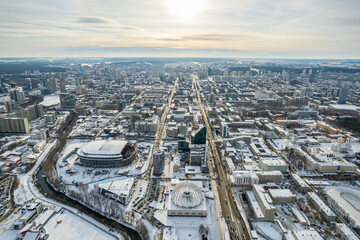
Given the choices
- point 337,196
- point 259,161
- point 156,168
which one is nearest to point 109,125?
point 156,168

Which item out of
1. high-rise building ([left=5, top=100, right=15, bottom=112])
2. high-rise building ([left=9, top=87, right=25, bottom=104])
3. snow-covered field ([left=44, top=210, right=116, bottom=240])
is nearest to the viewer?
snow-covered field ([left=44, top=210, right=116, bottom=240])

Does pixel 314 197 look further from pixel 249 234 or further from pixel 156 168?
pixel 156 168

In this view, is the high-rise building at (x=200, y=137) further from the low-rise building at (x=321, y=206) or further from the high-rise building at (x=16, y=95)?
the high-rise building at (x=16, y=95)

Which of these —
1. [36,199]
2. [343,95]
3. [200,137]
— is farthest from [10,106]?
[343,95]

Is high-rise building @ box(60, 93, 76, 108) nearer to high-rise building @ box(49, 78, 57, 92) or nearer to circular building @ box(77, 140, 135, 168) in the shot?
high-rise building @ box(49, 78, 57, 92)

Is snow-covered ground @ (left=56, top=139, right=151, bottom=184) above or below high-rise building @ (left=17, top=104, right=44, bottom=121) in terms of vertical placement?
below

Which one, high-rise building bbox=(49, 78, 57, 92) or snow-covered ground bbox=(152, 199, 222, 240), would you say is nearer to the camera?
snow-covered ground bbox=(152, 199, 222, 240)

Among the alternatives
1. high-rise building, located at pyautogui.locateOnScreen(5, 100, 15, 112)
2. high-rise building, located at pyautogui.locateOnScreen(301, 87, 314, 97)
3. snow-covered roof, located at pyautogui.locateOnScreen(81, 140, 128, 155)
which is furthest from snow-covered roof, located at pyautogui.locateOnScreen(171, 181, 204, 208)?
high-rise building, located at pyautogui.locateOnScreen(301, 87, 314, 97)

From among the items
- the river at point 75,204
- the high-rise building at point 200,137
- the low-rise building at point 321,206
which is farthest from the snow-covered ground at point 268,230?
the high-rise building at point 200,137
